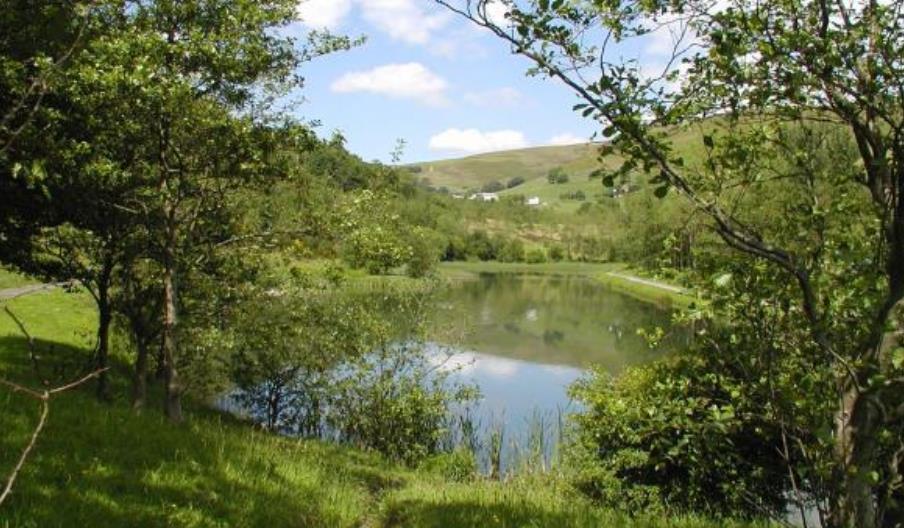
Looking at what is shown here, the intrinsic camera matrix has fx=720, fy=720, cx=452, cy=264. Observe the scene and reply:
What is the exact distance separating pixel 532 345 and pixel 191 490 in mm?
50228

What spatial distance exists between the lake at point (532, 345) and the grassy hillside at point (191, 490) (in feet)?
10.7

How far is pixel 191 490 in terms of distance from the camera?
7.61 meters

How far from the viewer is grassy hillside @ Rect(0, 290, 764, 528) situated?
6.61 metres

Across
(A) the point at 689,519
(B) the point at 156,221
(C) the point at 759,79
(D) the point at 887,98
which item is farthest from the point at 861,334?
(B) the point at 156,221

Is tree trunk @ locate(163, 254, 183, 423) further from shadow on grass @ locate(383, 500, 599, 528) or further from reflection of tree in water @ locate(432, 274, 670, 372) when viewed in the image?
reflection of tree in water @ locate(432, 274, 670, 372)

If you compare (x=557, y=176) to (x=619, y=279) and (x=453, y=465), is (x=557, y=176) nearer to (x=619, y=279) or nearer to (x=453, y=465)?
(x=453, y=465)

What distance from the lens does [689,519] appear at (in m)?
10.2

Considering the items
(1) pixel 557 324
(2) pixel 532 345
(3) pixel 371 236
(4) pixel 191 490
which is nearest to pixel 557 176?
(4) pixel 191 490

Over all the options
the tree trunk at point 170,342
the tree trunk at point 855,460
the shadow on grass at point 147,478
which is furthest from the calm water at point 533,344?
the tree trunk at point 170,342

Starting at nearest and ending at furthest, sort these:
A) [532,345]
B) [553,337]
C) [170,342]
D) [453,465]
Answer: [170,342] → [453,465] → [532,345] → [553,337]

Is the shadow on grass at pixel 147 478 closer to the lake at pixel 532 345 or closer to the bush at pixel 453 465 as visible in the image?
the lake at pixel 532 345

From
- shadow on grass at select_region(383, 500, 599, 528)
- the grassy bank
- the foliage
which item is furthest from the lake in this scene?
the grassy bank

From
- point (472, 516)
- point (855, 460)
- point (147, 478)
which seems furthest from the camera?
point (472, 516)

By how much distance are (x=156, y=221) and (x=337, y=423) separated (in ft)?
30.6
